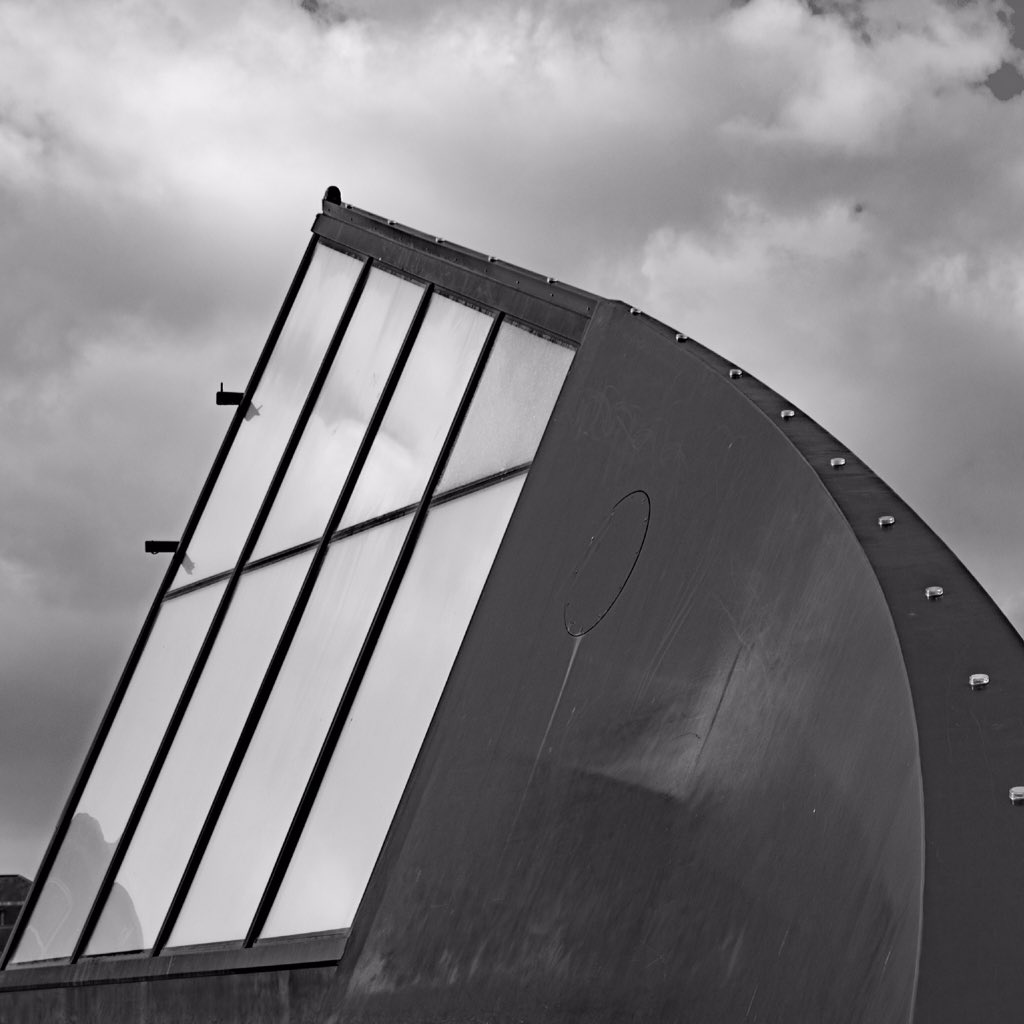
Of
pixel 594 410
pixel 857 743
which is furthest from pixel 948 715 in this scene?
pixel 594 410

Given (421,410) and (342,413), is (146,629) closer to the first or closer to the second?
(342,413)

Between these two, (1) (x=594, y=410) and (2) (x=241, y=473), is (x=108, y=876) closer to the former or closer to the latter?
(2) (x=241, y=473)

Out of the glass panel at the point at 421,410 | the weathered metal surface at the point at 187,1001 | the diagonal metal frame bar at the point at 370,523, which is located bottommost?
the weathered metal surface at the point at 187,1001

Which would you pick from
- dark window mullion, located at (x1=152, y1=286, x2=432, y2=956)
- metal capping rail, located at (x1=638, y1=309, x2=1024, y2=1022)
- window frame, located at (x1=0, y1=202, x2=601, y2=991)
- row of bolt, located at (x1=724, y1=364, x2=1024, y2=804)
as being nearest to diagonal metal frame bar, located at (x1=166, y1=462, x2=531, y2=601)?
window frame, located at (x1=0, y1=202, x2=601, y2=991)

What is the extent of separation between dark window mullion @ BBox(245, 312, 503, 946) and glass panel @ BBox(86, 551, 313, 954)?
5.07 feet

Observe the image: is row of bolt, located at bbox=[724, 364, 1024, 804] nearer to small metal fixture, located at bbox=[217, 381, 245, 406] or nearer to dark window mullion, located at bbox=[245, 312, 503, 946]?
dark window mullion, located at bbox=[245, 312, 503, 946]

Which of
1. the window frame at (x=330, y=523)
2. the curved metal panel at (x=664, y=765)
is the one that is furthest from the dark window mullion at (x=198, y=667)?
the curved metal panel at (x=664, y=765)

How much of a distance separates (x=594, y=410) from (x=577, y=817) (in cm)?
252

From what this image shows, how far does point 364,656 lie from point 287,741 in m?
0.91

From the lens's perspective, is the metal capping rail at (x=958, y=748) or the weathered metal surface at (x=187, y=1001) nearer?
the metal capping rail at (x=958, y=748)

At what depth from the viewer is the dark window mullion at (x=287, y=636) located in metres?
9.92

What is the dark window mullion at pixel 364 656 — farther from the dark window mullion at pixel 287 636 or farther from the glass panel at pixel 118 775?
the glass panel at pixel 118 775

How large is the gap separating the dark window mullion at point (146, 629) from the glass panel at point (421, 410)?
382cm

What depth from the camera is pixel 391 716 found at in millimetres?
8453
